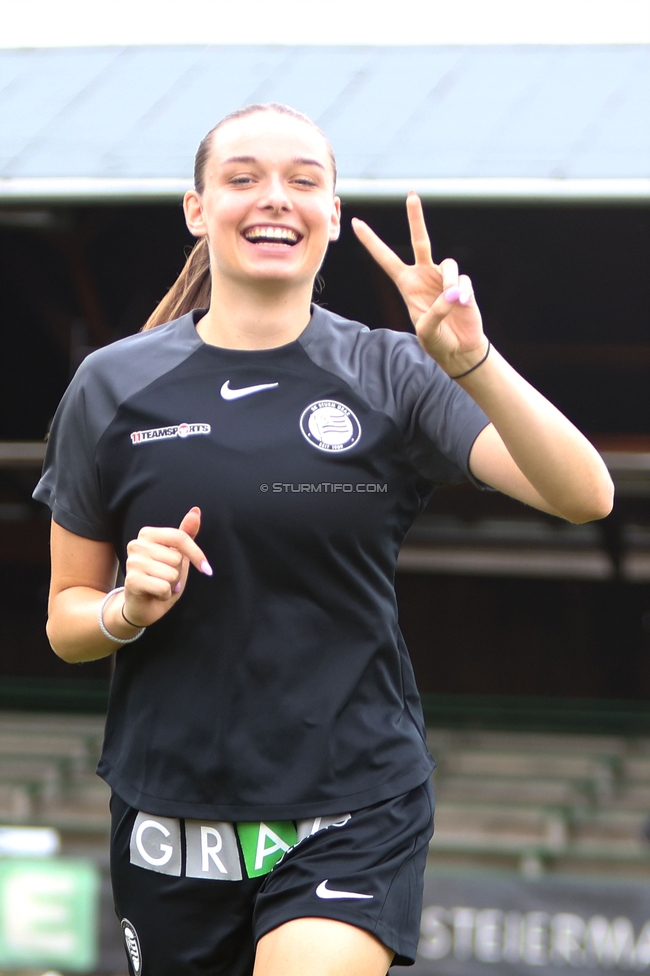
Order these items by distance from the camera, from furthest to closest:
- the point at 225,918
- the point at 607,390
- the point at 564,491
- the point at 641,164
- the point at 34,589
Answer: the point at 34,589
the point at 607,390
the point at 641,164
the point at 225,918
the point at 564,491

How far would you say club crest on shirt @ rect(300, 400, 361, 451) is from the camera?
1996mm

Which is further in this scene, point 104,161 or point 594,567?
point 594,567

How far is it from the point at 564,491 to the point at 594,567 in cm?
835

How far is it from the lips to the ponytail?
0.37 m

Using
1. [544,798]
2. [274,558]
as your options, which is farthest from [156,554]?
[544,798]

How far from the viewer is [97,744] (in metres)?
9.94

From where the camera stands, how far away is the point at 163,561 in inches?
71.6

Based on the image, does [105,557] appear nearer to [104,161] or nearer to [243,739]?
[243,739]

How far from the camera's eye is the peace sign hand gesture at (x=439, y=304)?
1782 millimetres

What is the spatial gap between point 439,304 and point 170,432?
20.3 inches

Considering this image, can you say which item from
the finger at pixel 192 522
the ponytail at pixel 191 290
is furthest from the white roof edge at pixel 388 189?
the finger at pixel 192 522

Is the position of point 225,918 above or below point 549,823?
above

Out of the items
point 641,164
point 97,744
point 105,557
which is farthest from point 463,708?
point 105,557

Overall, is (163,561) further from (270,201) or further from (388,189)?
(388,189)
